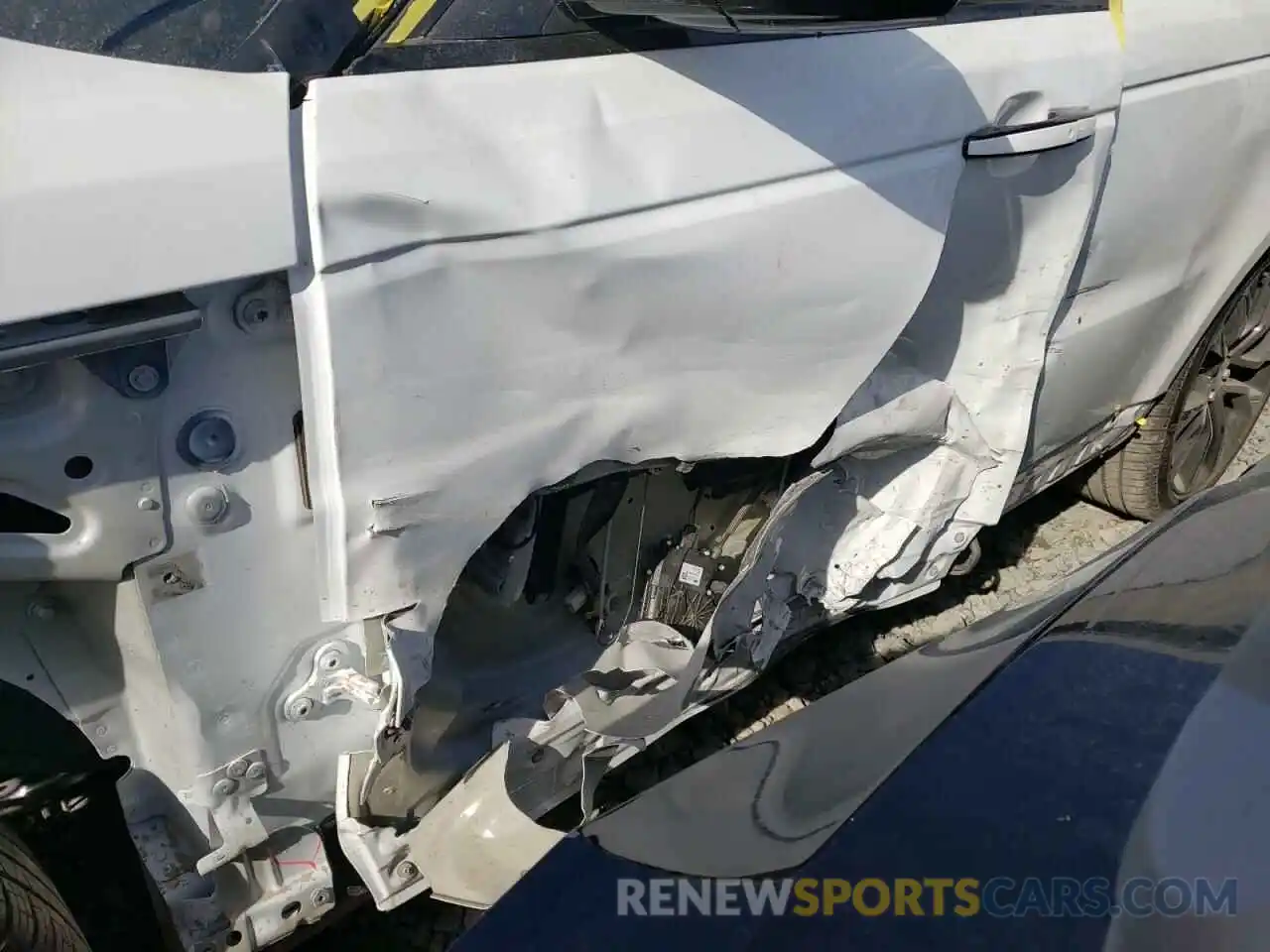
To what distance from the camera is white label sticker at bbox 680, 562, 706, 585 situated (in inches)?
88.6

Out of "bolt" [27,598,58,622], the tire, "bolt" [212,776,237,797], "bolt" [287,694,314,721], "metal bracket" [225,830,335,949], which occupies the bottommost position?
"metal bracket" [225,830,335,949]

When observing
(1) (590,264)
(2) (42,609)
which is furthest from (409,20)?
(2) (42,609)

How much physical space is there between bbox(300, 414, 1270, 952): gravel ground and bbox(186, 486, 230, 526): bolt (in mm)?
1099

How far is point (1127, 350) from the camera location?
2.82 m

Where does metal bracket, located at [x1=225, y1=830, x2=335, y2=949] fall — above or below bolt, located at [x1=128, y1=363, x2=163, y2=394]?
below

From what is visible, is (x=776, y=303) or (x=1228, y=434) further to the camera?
(x=1228, y=434)

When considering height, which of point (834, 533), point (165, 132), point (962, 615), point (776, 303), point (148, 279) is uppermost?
point (165, 132)

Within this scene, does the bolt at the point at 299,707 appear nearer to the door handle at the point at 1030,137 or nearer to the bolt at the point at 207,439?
the bolt at the point at 207,439

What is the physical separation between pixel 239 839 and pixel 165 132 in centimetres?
103

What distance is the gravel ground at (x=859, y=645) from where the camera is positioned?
2326 mm

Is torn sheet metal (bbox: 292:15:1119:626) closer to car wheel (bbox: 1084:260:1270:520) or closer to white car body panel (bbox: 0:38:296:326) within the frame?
white car body panel (bbox: 0:38:296:326)

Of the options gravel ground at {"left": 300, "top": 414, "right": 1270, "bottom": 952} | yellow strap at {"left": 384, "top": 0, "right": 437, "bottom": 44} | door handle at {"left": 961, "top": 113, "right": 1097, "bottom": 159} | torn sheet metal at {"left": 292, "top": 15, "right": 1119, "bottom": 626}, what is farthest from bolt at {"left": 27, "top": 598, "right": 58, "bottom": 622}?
door handle at {"left": 961, "top": 113, "right": 1097, "bottom": 159}

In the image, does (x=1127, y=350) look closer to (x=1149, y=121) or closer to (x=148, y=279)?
(x=1149, y=121)

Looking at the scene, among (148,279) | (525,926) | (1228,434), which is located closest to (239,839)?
(525,926)
